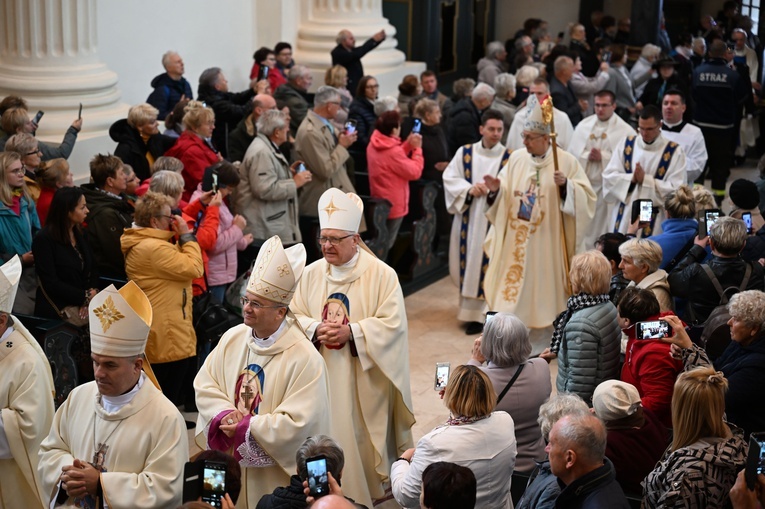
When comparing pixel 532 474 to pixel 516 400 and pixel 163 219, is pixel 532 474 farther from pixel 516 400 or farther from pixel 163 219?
pixel 163 219

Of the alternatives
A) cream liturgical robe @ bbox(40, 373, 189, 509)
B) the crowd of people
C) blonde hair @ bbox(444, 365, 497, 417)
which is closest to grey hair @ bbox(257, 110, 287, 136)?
the crowd of people

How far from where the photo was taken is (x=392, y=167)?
9133mm

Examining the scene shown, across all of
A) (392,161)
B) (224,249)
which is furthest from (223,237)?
(392,161)

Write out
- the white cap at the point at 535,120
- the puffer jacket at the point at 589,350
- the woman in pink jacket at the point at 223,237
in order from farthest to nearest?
the white cap at the point at 535,120 < the woman in pink jacket at the point at 223,237 < the puffer jacket at the point at 589,350

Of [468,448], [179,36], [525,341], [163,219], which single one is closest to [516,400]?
[525,341]

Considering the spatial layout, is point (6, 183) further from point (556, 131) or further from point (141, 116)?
point (556, 131)

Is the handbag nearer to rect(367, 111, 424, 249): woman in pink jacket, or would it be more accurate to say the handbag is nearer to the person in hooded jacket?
the person in hooded jacket

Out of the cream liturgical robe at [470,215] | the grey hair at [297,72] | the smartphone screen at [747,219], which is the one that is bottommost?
the cream liturgical robe at [470,215]

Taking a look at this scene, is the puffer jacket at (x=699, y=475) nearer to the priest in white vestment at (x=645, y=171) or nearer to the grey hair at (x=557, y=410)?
the grey hair at (x=557, y=410)

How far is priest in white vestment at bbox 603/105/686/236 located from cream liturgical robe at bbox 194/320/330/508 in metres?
4.46

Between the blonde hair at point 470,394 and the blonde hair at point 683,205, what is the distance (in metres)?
3.34

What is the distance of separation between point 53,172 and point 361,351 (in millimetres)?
2676

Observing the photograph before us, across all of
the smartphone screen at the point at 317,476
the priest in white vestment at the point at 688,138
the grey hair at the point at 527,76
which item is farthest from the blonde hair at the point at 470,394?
the grey hair at the point at 527,76

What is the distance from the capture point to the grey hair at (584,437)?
400cm
